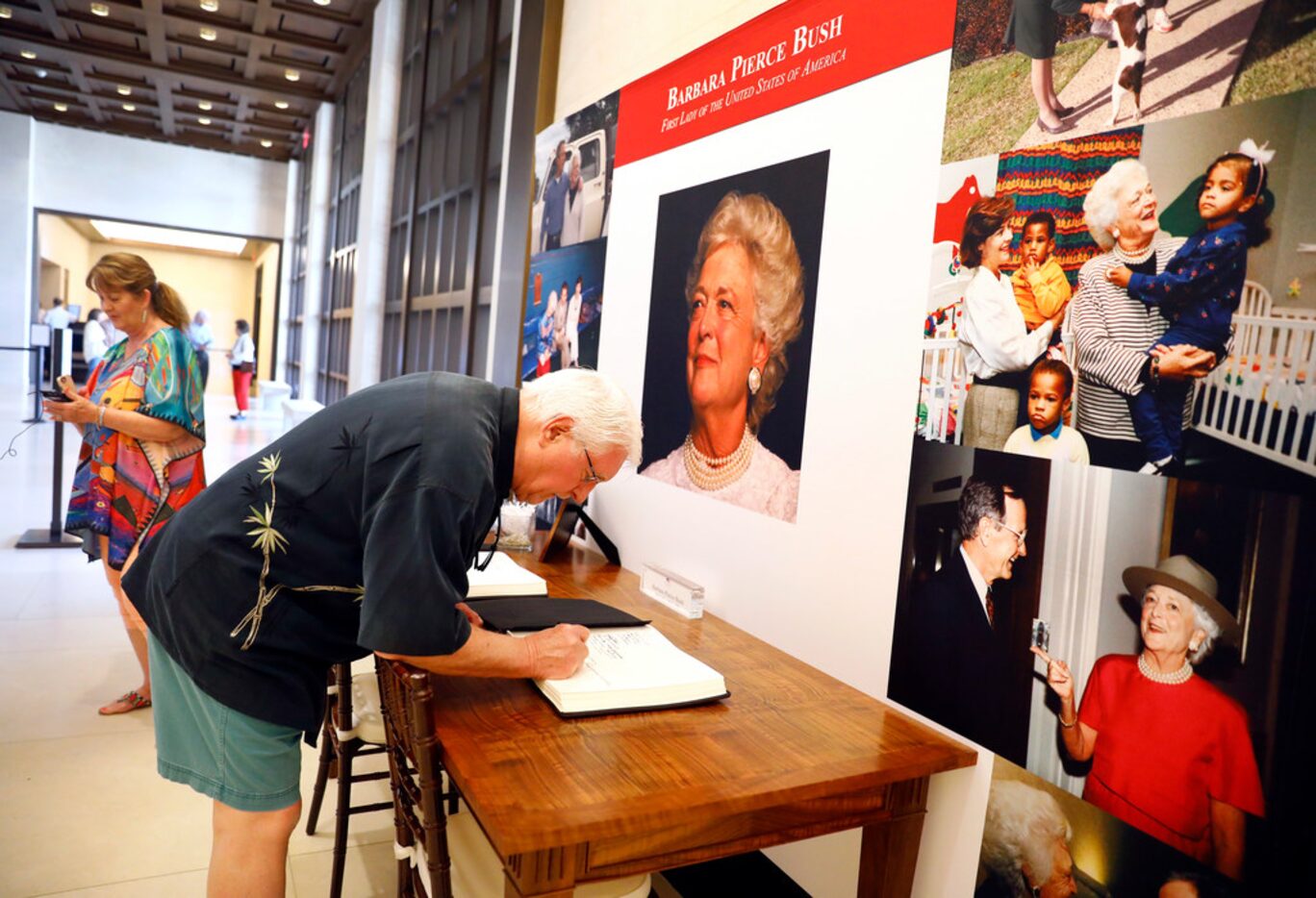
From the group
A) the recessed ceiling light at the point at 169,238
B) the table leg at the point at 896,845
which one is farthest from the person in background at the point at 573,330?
the recessed ceiling light at the point at 169,238

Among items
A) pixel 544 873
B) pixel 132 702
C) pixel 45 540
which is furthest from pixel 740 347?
pixel 45 540

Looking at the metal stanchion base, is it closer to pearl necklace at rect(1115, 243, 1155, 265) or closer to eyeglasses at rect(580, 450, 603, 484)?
eyeglasses at rect(580, 450, 603, 484)

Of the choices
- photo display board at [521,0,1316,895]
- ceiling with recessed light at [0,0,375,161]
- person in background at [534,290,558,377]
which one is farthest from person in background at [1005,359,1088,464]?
ceiling with recessed light at [0,0,375,161]

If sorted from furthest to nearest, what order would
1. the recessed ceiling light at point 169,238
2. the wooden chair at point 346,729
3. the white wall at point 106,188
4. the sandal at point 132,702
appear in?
the recessed ceiling light at point 169,238 < the white wall at point 106,188 < the sandal at point 132,702 < the wooden chair at point 346,729

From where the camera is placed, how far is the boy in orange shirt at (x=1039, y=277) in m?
1.38

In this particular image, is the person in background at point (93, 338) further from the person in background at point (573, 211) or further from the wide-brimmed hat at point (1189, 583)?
the wide-brimmed hat at point (1189, 583)

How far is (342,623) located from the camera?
1.56m

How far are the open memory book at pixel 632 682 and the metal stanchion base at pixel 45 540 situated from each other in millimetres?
4895

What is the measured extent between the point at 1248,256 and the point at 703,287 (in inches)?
54.5

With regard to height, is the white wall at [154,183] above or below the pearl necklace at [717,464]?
above

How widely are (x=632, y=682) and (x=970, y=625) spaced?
2.02 feet

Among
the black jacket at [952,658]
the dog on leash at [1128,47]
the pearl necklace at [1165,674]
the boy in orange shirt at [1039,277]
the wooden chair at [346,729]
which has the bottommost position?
the wooden chair at [346,729]

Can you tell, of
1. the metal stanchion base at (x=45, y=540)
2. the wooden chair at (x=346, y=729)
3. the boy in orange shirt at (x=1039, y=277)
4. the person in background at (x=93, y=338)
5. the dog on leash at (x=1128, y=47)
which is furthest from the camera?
the person in background at (x=93, y=338)

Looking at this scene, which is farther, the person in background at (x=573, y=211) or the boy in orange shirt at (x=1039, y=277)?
the person in background at (x=573, y=211)
